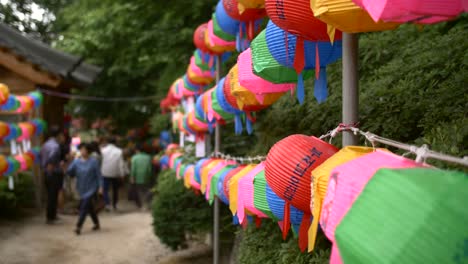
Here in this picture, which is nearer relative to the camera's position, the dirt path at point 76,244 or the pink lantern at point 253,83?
the pink lantern at point 253,83

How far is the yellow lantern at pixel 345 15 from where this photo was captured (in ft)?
6.75

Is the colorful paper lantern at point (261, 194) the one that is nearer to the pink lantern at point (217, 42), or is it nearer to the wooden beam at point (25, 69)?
the pink lantern at point (217, 42)

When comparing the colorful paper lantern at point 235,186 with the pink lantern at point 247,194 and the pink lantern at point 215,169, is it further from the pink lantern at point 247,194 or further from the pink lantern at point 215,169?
the pink lantern at point 215,169

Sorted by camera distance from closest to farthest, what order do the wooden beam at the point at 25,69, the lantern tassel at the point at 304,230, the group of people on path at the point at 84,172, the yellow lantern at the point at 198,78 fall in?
the lantern tassel at the point at 304,230 < the yellow lantern at the point at 198,78 < the group of people on path at the point at 84,172 < the wooden beam at the point at 25,69

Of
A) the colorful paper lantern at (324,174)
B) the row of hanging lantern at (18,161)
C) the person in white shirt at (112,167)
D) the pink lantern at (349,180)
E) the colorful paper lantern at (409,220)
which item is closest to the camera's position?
the colorful paper lantern at (409,220)

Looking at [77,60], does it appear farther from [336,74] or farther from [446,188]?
[446,188]

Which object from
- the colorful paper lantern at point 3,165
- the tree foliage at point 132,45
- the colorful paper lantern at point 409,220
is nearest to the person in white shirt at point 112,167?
the tree foliage at point 132,45

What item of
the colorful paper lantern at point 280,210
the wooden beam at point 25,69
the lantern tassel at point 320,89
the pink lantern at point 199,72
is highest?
the wooden beam at point 25,69

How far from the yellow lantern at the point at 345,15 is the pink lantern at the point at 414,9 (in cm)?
28

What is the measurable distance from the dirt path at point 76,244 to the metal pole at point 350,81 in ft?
22.4

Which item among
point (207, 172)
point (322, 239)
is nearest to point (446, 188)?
point (322, 239)

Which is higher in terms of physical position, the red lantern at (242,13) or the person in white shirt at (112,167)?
the red lantern at (242,13)

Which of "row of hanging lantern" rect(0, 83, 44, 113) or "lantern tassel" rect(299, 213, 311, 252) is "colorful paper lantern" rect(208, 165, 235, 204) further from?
"row of hanging lantern" rect(0, 83, 44, 113)

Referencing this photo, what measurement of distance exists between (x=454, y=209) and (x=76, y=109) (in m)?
19.0
